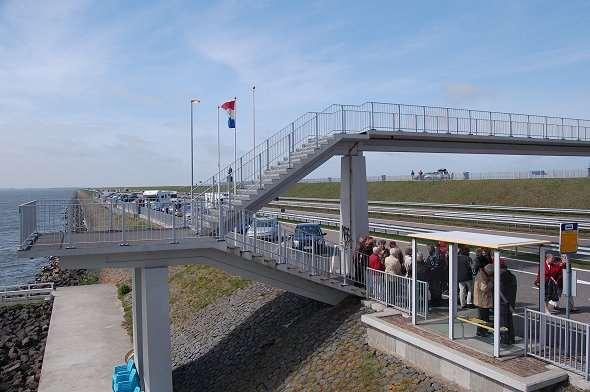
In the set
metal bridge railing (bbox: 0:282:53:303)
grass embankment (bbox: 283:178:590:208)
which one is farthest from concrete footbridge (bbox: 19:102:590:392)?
grass embankment (bbox: 283:178:590:208)

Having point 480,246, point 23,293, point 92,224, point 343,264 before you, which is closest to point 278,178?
point 343,264

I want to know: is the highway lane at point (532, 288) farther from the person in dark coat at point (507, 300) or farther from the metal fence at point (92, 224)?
the metal fence at point (92, 224)

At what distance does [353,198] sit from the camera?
56.9 ft

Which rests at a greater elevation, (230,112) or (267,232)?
(230,112)

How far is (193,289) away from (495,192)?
3774cm

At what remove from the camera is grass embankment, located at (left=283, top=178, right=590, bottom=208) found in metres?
46.9

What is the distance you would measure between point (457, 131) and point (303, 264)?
8.48m

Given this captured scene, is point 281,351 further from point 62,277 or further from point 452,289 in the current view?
point 62,277

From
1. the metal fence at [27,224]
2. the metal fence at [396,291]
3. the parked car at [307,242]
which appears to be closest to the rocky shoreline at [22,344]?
the metal fence at [27,224]

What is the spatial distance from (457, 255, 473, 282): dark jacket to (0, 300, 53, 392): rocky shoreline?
52.4 ft

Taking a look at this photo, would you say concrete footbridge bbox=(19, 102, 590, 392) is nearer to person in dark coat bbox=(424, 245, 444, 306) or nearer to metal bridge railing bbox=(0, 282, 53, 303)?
person in dark coat bbox=(424, 245, 444, 306)

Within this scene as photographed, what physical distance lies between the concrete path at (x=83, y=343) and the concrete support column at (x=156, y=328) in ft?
15.7

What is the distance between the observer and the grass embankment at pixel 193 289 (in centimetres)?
2411

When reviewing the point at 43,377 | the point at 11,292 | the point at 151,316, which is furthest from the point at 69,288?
the point at 151,316
